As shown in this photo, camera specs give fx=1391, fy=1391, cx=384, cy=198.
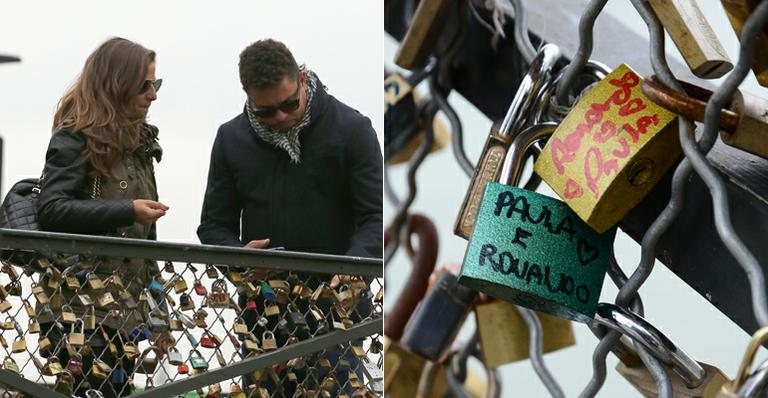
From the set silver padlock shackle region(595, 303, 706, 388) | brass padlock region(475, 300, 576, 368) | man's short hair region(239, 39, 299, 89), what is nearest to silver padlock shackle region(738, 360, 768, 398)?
silver padlock shackle region(595, 303, 706, 388)

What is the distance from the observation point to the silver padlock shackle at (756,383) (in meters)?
0.34

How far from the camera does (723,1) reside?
1.31 feet

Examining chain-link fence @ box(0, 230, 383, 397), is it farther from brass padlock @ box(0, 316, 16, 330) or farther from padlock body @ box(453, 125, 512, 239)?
padlock body @ box(453, 125, 512, 239)

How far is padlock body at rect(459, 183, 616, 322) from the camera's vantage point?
0.48 meters

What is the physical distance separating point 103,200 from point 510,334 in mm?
1465

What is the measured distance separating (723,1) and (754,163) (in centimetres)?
8

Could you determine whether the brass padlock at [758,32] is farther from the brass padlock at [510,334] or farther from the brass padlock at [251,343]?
the brass padlock at [251,343]

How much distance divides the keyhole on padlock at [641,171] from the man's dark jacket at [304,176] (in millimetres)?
1403

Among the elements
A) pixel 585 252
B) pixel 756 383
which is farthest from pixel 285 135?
pixel 756 383

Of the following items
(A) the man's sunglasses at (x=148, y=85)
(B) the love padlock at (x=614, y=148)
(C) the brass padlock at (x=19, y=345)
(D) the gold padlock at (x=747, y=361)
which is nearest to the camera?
(D) the gold padlock at (x=747, y=361)

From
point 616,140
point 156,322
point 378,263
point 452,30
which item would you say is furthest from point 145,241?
point 616,140

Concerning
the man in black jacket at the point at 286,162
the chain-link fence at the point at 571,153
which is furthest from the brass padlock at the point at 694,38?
the man in black jacket at the point at 286,162

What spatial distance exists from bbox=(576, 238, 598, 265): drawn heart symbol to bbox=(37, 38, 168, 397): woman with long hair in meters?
1.51

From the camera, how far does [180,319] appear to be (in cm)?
217
